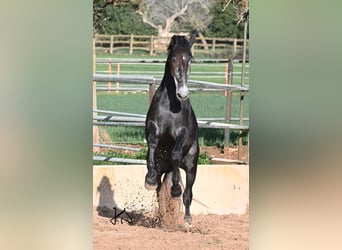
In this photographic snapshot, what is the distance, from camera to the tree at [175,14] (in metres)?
4.74

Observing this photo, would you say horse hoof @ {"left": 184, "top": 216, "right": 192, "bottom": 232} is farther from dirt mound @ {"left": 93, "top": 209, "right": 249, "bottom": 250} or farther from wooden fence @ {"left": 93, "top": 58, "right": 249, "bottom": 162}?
wooden fence @ {"left": 93, "top": 58, "right": 249, "bottom": 162}

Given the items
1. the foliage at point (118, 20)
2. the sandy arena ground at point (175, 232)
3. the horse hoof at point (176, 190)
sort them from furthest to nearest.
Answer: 1. the horse hoof at point (176, 190)
2. the sandy arena ground at point (175, 232)
3. the foliage at point (118, 20)

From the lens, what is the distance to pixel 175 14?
187 inches

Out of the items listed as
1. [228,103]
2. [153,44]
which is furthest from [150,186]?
[153,44]

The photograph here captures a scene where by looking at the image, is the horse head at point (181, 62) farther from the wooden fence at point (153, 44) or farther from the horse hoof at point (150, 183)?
the horse hoof at point (150, 183)

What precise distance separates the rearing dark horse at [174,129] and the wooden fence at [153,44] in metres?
0.07

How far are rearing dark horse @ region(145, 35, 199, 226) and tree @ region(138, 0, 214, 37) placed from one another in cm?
9

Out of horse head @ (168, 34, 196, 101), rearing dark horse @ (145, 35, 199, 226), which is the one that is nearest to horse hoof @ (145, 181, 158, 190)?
rearing dark horse @ (145, 35, 199, 226)

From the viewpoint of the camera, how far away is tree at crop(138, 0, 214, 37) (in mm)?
4742

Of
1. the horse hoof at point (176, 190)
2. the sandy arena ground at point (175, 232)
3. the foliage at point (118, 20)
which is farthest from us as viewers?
the horse hoof at point (176, 190)

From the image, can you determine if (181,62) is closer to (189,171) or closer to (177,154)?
(177,154)

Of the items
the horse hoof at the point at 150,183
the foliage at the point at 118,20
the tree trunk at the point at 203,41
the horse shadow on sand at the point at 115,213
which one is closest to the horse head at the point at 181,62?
the tree trunk at the point at 203,41
